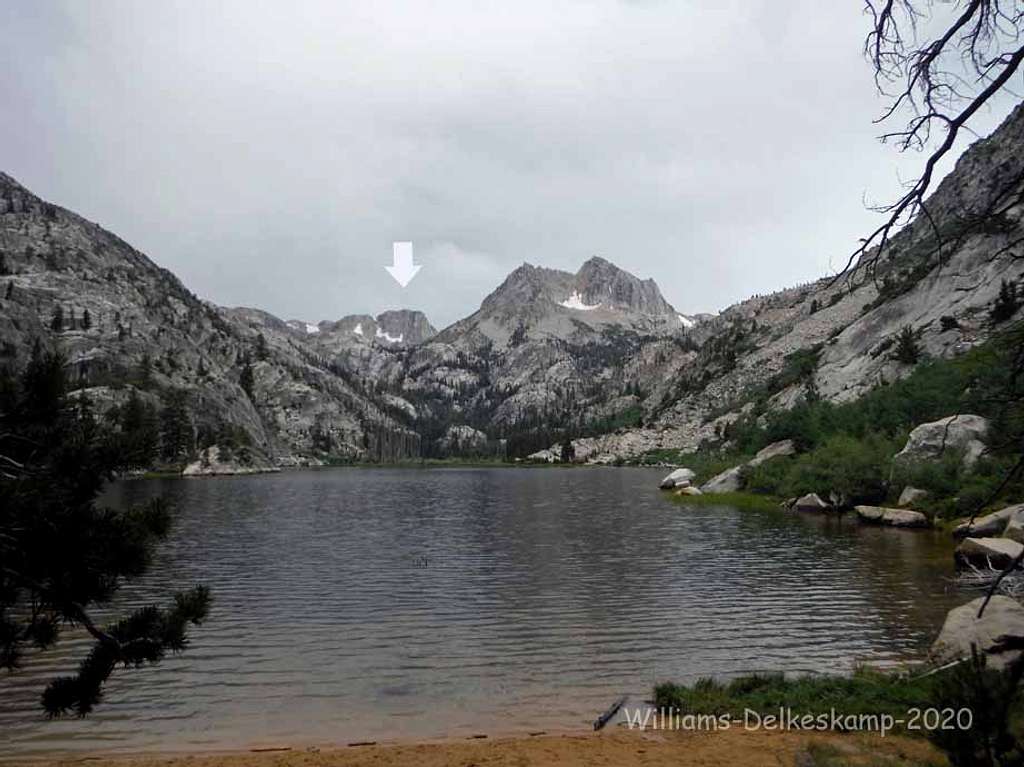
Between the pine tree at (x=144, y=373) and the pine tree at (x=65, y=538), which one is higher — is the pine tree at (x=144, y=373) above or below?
above

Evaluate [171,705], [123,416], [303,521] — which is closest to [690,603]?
[171,705]

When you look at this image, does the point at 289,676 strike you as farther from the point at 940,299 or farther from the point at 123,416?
the point at 940,299

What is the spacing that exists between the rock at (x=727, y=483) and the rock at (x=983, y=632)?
211 ft

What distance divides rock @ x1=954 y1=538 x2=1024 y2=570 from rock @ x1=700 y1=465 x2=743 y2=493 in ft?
160

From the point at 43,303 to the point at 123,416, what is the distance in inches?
8543

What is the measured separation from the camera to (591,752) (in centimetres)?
1277

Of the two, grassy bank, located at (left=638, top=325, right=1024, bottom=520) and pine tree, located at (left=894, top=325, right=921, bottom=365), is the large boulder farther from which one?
pine tree, located at (left=894, top=325, right=921, bottom=365)

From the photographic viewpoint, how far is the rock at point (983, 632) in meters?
14.0

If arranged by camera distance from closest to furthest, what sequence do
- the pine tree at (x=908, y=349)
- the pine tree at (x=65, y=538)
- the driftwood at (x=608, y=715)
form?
the pine tree at (x=65, y=538)
the driftwood at (x=608, y=715)
the pine tree at (x=908, y=349)

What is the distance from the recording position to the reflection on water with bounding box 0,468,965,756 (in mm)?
15758

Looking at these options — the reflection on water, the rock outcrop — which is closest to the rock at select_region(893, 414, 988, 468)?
the rock outcrop

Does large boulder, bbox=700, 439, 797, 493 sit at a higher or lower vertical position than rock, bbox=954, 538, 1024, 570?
higher

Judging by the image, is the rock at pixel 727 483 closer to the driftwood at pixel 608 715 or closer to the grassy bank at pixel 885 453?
the grassy bank at pixel 885 453

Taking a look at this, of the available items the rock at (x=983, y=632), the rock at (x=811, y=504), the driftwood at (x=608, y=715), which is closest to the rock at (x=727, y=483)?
the rock at (x=811, y=504)
